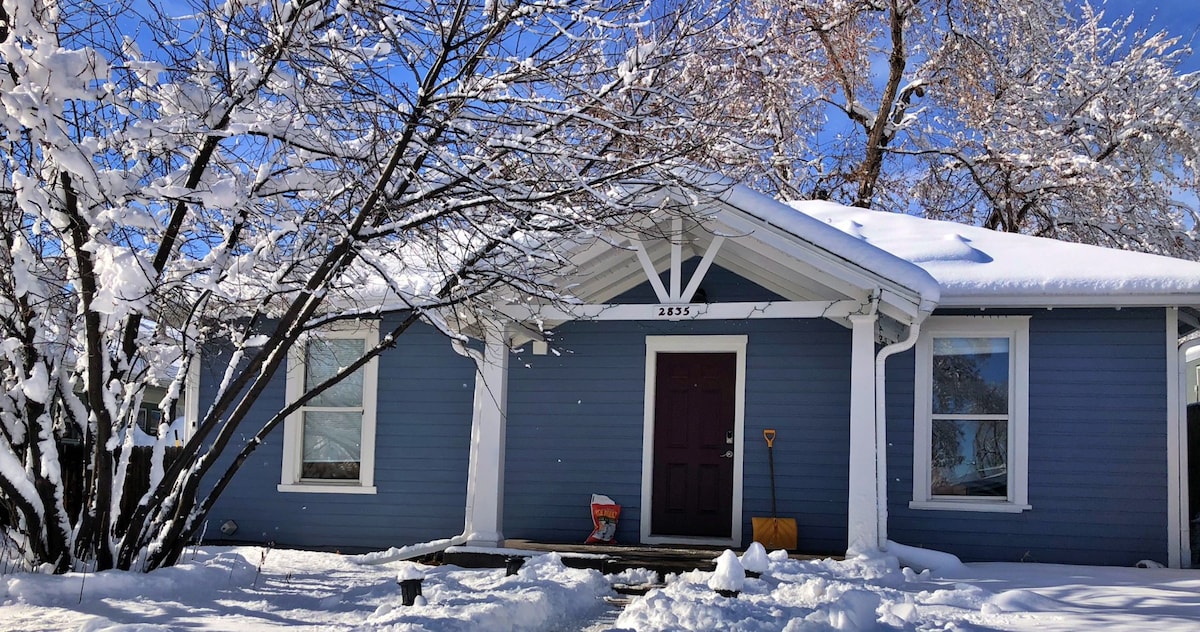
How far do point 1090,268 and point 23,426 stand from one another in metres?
8.46

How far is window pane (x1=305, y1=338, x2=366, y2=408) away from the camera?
11.3 meters

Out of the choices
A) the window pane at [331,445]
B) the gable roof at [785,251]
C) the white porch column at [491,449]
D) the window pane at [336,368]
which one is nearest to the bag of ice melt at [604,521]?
the white porch column at [491,449]

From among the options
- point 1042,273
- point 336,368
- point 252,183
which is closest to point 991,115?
point 1042,273

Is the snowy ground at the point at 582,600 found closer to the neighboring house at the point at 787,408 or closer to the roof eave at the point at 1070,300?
the neighboring house at the point at 787,408

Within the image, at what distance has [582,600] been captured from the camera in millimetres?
7117

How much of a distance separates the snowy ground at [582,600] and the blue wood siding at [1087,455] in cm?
106

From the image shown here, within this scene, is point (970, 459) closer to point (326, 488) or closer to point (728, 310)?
point (728, 310)

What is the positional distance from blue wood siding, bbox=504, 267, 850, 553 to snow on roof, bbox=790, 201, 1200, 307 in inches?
47.6

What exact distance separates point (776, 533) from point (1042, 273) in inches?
129

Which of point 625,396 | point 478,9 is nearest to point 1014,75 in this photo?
point 625,396

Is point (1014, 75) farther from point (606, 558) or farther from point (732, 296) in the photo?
point (606, 558)

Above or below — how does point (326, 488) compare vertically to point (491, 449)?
below

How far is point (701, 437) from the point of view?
10672 millimetres

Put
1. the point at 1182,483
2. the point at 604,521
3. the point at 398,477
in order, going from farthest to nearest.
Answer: the point at 398,477, the point at 604,521, the point at 1182,483
